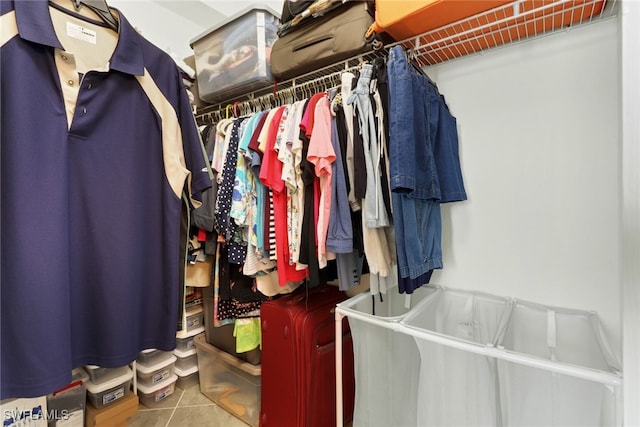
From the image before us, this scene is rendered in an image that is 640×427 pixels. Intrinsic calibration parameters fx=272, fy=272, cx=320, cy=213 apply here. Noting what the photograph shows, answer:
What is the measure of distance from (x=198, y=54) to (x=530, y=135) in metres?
1.72

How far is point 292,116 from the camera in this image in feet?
3.69

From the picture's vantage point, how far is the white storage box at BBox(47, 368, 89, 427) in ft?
3.76

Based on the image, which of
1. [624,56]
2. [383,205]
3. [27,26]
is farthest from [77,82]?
[624,56]

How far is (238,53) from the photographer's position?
1413mm

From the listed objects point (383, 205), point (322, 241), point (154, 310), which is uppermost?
point (383, 205)

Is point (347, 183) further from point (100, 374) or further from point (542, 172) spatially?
point (100, 374)

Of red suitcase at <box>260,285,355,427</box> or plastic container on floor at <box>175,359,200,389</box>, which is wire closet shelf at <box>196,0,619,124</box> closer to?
red suitcase at <box>260,285,355,427</box>

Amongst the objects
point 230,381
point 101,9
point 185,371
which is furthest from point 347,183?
point 185,371

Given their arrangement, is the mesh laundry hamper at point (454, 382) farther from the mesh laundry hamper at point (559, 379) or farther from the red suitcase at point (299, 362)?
the red suitcase at point (299, 362)

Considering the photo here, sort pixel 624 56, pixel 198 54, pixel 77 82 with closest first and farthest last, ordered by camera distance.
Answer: pixel 624 56, pixel 77 82, pixel 198 54

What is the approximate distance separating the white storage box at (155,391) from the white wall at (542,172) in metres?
1.68

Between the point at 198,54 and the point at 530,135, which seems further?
the point at 198,54

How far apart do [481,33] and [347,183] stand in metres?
0.79

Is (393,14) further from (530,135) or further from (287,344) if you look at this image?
(287,344)
